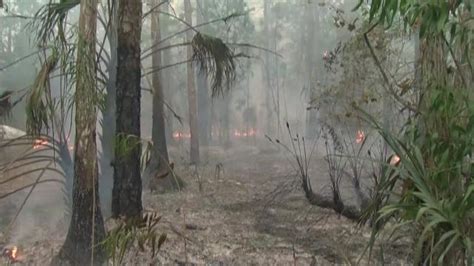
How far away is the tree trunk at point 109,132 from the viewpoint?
600 cm

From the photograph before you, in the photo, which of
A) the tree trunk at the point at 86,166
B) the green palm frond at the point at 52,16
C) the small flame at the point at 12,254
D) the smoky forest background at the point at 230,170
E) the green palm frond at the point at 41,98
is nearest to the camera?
the smoky forest background at the point at 230,170

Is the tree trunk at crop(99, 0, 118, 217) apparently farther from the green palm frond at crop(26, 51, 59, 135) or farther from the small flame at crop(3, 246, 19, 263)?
the green palm frond at crop(26, 51, 59, 135)

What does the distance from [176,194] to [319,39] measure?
46.8 feet

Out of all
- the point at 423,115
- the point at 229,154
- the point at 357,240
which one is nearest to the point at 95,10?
the point at 423,115

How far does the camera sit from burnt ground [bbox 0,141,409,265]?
169 inches

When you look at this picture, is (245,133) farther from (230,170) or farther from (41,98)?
(41,98)

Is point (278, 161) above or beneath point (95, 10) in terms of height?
beneath

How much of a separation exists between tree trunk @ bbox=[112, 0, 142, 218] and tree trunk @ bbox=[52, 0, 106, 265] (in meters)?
0.83

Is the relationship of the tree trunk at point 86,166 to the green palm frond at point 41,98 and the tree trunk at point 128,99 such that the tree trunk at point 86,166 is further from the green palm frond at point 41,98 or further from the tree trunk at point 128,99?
the tree trunk at point 128,99

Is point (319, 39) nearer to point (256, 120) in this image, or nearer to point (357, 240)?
point (256, 120)

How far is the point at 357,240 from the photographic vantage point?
4934mm

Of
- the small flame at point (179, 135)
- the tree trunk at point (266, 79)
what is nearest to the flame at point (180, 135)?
the small flame at point (179, 135)

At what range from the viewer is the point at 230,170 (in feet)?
39.7

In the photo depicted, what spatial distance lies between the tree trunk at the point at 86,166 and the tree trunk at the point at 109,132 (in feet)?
5.80
